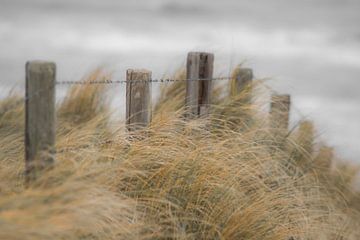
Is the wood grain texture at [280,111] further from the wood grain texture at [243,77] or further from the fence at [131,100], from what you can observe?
the wood grain texture at [243,77]

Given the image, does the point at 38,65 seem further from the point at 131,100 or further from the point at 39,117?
the point at 131,100

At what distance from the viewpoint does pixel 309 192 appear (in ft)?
19.7

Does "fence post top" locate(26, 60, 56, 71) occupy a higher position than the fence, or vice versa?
"fence post top" locate(26, 60, 56, 71)

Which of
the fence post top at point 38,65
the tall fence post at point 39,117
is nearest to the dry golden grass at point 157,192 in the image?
the tall fence post at point 39,117

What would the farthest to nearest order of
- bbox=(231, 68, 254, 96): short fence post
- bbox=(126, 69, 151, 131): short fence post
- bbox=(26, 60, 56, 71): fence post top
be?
bbox=(231, 68, 254, 96): short fence post → bbox=(126, 69, 151, 131): short fence post → bbox=(26, 60, 56, 71): fence post top

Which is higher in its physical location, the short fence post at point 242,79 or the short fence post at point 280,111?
the short fence post at point 242,79

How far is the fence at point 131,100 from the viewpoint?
4.07 meters

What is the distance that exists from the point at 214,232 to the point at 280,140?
88.9 inches

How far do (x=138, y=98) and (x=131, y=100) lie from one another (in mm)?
58

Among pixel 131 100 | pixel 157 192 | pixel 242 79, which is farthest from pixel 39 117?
pixel 242 79

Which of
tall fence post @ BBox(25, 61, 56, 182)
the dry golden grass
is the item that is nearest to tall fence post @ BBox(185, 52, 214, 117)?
the dry golden grass

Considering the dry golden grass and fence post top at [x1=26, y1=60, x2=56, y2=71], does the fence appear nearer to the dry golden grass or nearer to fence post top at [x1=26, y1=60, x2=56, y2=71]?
fence post top at [x1=26, y1=60, x2=56, y2=71]

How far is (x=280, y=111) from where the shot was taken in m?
7.43

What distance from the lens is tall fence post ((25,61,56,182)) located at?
13.3 feet
